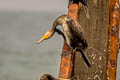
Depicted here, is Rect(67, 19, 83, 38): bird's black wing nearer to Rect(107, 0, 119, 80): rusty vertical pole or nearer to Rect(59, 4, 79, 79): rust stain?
Rect(59, 4, 79, 79): rust stain

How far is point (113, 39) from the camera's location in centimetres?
384

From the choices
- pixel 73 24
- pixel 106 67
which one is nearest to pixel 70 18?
pixel 73 24

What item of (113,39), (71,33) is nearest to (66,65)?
(71,33)

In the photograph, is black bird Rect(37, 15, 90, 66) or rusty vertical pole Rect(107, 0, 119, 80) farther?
rusty vertical pole Rect(107, 0, 119, 80)

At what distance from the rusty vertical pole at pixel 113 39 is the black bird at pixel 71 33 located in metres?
0.46

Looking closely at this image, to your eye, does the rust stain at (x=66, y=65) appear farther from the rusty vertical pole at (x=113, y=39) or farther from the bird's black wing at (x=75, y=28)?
Result: the rusty vertical pole at (x=113, y=39)

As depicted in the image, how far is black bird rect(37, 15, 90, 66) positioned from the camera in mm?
3301

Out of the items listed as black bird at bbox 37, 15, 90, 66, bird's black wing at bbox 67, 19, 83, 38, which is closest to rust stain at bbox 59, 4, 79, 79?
black bird at bbox 37, 15, 90, 66

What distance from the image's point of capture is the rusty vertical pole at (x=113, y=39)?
3.78 metres

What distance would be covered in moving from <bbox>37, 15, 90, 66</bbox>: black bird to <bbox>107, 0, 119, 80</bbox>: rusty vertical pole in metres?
0.46

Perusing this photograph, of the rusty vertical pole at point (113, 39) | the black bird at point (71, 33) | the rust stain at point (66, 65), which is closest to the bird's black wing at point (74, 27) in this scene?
the black bird at point (71, 33)

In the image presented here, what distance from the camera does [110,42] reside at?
3814 millimetres

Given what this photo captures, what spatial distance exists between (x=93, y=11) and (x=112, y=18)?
235 mm

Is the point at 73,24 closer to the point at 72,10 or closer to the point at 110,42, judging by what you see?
the point at 72,10
